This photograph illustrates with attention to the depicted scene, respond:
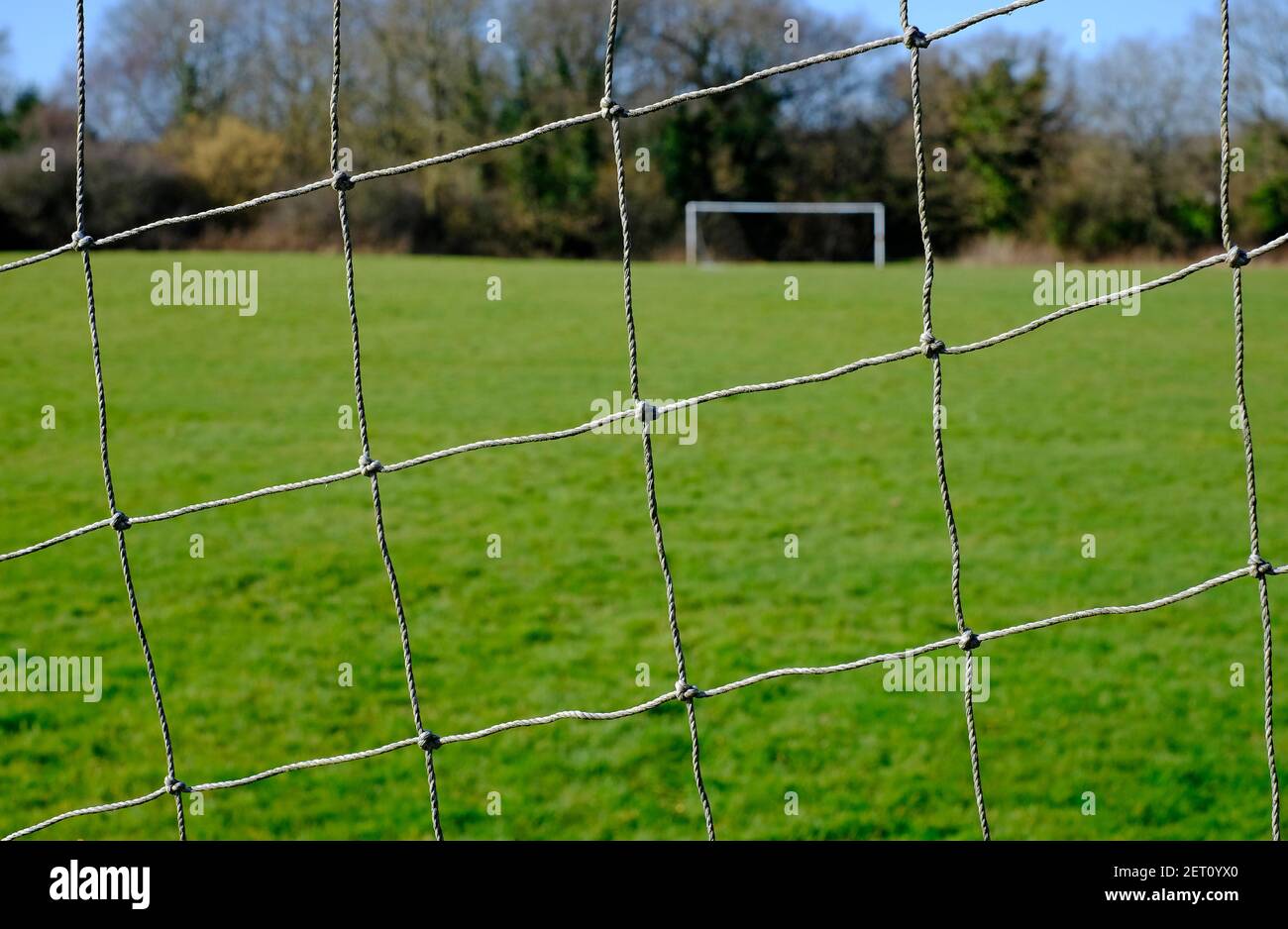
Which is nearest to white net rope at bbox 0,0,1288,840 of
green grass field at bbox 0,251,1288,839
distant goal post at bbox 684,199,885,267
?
green grass field at bbox 0,251,1288,839

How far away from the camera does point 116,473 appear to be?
834 cm

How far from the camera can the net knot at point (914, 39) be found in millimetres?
2215

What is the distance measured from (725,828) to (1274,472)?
6180mm

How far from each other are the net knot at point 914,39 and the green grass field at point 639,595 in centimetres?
235

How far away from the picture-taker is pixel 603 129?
3719 cm

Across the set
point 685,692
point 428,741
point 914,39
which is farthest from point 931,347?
point 428,741

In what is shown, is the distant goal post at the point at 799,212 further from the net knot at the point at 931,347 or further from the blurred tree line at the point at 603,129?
the net knot at the point at 931,347

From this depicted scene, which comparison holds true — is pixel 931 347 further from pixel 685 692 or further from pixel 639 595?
pixel 639 595

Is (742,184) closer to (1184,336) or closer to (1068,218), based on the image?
(1068,218)

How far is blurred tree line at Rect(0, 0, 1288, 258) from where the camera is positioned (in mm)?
31328

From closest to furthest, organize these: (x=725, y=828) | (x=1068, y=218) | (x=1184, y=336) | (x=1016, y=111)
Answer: (x=725, y=828)
(x=1184, y=336)
(x=1068, y=218)
(x=1016, y=111)

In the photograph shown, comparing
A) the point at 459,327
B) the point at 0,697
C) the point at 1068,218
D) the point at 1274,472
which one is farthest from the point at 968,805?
the point at 1068,218

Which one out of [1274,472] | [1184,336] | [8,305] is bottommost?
[1274,472]
